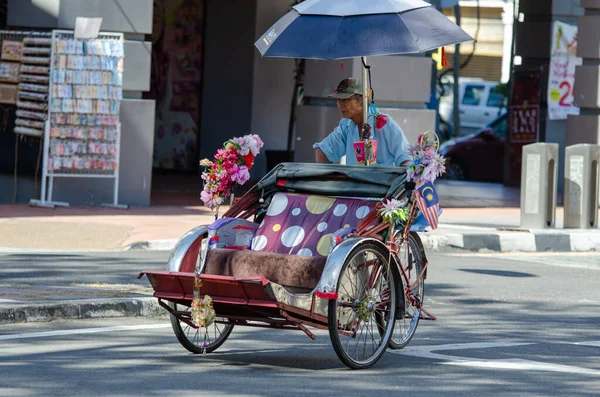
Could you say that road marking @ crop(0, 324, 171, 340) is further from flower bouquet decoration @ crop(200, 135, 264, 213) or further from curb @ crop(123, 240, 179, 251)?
curb @ crop(123, 240, 179, 251)

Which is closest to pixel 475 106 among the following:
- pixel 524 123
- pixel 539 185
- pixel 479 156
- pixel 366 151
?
pixel 479 156

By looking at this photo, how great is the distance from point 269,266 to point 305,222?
60cm

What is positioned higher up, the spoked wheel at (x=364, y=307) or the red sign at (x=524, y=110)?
the red sign at (x=524, y=110)

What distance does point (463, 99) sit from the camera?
3838 centimetres

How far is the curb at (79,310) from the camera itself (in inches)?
349

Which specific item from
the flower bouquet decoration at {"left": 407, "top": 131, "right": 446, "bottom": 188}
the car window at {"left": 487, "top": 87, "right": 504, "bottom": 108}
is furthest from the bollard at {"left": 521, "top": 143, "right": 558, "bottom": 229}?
the car window at {"left": 487, "top": 87, "right": 504, "bottom": 108}

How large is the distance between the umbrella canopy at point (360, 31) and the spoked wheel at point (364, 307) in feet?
4.60

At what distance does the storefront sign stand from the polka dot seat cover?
1499cm

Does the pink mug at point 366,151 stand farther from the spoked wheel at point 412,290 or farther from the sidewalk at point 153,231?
the sidewalk at point 153,231

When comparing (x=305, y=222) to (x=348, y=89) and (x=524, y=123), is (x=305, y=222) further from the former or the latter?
(x=524, y=123)

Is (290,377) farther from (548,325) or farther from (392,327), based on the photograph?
(548,325)

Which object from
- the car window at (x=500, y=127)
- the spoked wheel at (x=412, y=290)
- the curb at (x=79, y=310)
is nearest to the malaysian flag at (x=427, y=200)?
the spoked wheel at (x=412, y=290)

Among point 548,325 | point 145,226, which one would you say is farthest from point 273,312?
point 145,226

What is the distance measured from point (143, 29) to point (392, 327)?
10.1 meters
